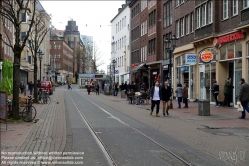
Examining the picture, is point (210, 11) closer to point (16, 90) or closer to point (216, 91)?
point (216, 91)

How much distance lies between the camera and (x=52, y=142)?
11203mm

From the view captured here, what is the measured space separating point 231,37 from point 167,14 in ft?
62.6

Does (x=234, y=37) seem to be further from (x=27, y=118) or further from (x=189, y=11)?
(x=27, y=118)

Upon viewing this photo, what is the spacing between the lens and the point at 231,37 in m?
25.6

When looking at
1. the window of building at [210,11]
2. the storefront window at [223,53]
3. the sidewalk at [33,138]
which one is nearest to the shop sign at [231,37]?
the storefront window at [223,53]

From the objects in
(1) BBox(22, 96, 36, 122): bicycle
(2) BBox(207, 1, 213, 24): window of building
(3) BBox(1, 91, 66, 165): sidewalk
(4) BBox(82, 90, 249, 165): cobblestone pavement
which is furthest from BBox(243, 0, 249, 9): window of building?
(1) BBox(22, 96, 36, 122): bicycle

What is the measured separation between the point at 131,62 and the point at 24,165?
58520mm

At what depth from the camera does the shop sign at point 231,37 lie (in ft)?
79.3

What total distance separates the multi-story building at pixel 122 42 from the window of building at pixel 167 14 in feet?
81.2

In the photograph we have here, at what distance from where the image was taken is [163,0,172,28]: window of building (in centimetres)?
4269

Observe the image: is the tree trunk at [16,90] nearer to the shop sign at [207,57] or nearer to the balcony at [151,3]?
the shop sign at [207,57]

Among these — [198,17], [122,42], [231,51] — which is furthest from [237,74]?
[122,42]

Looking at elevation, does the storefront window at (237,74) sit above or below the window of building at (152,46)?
below

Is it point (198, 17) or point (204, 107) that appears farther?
point (198, 17)
